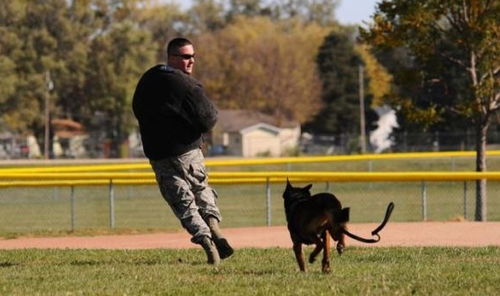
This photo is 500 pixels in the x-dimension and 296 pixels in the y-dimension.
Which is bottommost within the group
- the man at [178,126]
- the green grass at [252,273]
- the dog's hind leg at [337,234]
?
the green grass at [252,273]

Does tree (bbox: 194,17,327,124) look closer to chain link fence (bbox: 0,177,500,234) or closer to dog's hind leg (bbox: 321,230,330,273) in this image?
chain link fence (bbox: 0,177,500,234)

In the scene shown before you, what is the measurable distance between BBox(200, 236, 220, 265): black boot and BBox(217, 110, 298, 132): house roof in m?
71.9

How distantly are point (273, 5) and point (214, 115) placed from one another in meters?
132

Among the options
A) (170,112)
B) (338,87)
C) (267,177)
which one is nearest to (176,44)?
(170,112)

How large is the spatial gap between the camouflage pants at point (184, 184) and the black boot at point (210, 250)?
60 millimetres

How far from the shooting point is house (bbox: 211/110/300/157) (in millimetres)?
83625

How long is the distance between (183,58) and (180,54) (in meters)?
0.05

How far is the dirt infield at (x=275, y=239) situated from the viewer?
1461 cm

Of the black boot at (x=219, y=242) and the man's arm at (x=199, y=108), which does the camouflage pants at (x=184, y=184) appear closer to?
the black boot at (x=219, y=242)

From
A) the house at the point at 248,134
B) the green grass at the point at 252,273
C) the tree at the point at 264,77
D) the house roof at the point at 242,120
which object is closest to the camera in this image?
the green grass at the point at 252,273

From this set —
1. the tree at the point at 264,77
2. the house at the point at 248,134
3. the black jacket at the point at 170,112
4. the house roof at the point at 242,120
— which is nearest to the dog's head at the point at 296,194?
the black jacket at the point at 170,112

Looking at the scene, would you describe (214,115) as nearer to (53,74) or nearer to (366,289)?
(366,289)

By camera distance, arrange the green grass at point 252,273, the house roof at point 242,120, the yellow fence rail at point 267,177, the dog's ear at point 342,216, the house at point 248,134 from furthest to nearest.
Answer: the house roof at point 242,120, the house at point 248,134, the yellow fence rail at point 267,177, the dog's ear at point 342,216, the green grass at point 252,273

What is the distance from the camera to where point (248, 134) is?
84875 mm
